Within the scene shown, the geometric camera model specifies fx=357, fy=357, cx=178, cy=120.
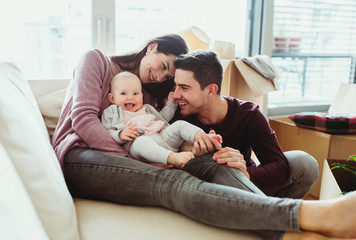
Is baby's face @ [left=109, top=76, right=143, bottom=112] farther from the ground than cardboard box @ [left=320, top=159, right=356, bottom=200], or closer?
farther from the ground

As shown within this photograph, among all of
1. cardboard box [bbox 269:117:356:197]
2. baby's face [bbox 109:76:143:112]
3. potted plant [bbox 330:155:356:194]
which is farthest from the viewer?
cardboard box [bbox 269:117:356:197]

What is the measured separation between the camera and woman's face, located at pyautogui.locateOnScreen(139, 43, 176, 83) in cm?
160

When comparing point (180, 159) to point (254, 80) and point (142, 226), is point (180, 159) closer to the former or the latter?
point (142, 226)

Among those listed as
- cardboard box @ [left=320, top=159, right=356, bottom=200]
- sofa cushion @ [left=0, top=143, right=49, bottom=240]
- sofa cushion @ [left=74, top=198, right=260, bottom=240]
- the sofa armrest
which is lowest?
cardboard box @ [left=320, top=159, right=356, bottom=200]

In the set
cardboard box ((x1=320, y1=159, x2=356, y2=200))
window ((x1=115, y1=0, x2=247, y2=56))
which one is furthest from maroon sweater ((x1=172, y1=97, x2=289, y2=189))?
window ((x1=115, y1=0, x2=247, y2=56))

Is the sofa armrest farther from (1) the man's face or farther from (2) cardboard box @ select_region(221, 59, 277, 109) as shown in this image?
(2) cardboard box @ select_region(221, 59, 277, 109)

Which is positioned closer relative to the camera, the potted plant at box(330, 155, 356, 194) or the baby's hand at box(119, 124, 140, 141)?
the baby's hand at box(119, 124, 140, 141)

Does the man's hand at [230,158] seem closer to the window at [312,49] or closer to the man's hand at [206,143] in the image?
the man's hand at [206,143]

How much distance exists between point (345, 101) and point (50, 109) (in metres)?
2.01

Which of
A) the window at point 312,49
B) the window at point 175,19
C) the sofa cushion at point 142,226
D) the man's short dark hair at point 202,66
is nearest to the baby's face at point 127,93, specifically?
the man's short dark hair at point 202,66

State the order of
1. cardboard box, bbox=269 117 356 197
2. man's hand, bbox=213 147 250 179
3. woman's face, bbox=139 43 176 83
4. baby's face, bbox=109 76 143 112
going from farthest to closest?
cardboard box, bbox=269 117 356 197 < woman's face, bbox=139 43 176 83 < baby's face, bbox=109 76 143 112 < man's hand, bbox=213 147 250 179

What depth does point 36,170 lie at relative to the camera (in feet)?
2.96

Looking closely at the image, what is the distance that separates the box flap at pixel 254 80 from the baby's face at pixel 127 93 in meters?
0.88

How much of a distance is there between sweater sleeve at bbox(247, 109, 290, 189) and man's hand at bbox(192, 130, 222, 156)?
0.73 ft
